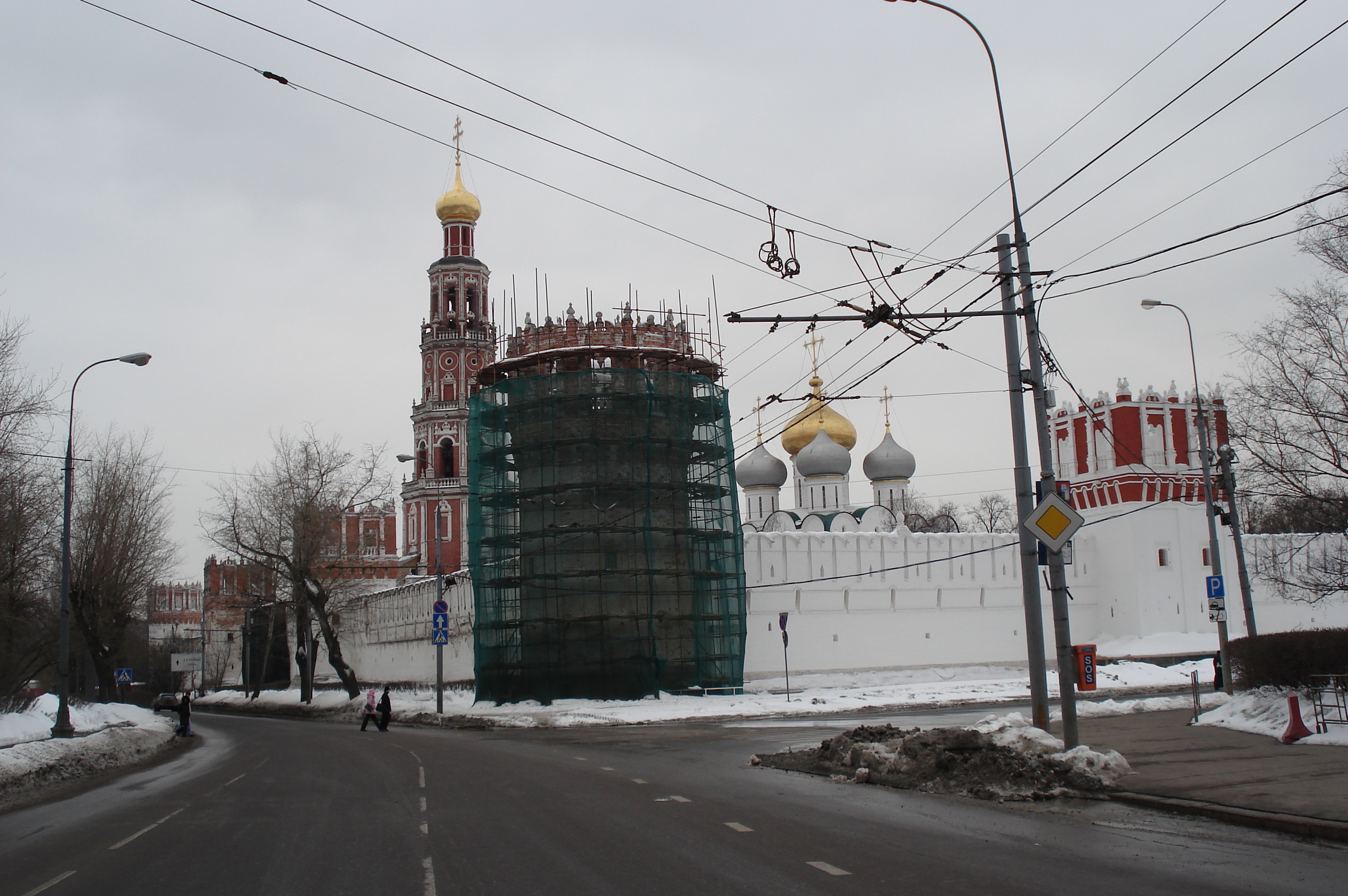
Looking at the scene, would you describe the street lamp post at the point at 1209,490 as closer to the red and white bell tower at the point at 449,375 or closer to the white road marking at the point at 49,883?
the white road marking at the point at 49,883

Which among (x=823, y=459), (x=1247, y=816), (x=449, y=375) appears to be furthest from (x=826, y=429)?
(x=1247, y=816)

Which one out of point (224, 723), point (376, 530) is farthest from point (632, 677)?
point (376, 530)

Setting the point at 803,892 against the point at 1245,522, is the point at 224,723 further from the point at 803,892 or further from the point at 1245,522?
the point at 1245,522

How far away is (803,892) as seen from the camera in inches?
291

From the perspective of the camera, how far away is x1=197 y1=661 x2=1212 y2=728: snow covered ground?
1291 inches

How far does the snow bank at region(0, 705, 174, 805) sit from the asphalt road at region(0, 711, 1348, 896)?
2.18 meters

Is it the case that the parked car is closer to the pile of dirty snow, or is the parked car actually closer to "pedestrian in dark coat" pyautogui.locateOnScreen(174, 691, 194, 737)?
"pedestrian in dark coat" pyautogui.locateOnScreen(174, 691, 194, 737)

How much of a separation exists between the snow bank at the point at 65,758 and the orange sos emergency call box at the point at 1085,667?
51.5 ft

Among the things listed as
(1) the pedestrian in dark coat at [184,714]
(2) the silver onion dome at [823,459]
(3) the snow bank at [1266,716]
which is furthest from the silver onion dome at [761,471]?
(3) the snow bank at [1266,716]

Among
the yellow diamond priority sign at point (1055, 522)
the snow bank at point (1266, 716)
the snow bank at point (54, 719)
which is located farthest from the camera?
the snow bank at point (54, 719)

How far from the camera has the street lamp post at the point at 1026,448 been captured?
1445 cm

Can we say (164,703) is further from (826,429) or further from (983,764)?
(983,764)

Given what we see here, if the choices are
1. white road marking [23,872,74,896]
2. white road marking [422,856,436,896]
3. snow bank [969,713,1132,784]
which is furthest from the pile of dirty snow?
white road marking [23,872,74,896]

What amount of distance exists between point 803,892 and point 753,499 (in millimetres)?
54373
